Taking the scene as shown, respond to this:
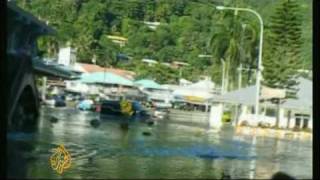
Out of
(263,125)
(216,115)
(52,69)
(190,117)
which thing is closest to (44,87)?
(52,69)

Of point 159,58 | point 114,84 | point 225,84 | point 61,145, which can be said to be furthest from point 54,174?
point 225,84

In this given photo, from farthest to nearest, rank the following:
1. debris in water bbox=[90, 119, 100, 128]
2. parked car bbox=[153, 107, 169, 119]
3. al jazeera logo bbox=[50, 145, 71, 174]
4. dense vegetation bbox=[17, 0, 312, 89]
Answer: parked car bbox=[153, 107, 169, 119] < debris in water bbox=[90, 119, 100, 128] < dense vegetation bbox=[17, 0, 312, 89] < al jazeera logo bbox=[50, 145, 71, 174]

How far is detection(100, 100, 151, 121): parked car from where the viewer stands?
206 cm

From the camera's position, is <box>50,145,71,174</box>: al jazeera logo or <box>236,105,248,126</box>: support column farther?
<box>236,105,248,126</box>: support column

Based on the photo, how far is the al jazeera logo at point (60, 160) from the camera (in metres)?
1.77

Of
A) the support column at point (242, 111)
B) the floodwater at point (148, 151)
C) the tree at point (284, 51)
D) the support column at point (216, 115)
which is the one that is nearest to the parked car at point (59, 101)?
the floodwater at point (148, 151)

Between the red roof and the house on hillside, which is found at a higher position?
the red roof

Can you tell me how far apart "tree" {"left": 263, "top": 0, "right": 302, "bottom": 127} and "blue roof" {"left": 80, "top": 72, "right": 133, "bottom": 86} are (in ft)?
2.01

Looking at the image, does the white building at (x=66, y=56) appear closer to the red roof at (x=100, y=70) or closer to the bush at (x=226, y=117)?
the red roof at (x=100, y=70)

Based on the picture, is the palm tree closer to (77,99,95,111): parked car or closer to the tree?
the tree

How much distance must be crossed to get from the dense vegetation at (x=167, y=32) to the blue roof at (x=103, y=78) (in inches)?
2.0

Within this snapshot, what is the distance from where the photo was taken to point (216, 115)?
224cm

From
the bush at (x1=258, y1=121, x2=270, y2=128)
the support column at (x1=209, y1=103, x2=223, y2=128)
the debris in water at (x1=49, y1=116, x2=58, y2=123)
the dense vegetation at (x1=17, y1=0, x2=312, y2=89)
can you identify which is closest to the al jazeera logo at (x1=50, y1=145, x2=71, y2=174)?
the debris in water at (x1=49, y1=116, x2=58, y2=123)

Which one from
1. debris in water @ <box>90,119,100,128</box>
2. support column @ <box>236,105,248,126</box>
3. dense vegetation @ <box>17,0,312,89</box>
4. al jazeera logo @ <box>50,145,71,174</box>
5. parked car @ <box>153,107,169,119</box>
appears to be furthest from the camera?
support column @ <box>236,105,248,126</box>
